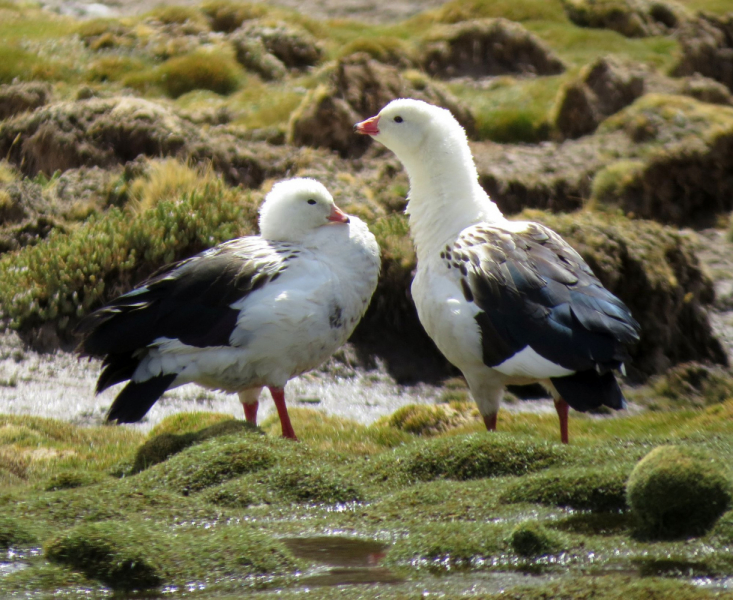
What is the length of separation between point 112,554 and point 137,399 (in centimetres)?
338

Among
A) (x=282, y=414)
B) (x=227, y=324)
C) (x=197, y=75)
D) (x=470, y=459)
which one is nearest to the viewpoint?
(x=470, y=459)

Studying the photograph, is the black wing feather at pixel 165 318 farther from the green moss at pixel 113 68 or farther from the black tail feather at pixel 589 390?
the green moss at pixel 113 68

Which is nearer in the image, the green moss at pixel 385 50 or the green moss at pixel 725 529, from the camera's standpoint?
the green moss at pixel 725 529

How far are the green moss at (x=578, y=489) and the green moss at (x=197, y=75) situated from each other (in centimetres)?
2000

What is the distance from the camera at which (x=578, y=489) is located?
21.0 ft

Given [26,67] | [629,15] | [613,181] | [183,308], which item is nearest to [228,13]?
[26,67]

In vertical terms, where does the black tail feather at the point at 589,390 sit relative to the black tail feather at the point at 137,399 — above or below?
above

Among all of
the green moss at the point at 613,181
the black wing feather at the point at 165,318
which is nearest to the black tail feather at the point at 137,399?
the black wing feather at the point at 165,318

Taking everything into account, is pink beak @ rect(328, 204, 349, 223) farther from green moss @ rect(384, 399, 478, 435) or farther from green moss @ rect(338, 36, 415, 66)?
green moss @ rect(338, 36, 415, 66)

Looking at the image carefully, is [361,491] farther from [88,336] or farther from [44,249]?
[44,249]

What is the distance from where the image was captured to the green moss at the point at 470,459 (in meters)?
7.23

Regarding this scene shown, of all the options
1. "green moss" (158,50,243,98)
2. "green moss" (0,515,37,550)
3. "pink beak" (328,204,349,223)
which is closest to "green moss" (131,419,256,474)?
"green moss" (0,515,37,550)

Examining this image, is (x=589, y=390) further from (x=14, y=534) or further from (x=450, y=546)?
(x=14, y=534)

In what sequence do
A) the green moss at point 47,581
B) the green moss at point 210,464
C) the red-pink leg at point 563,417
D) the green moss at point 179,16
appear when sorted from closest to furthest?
the green moss at point 47,581, the green moss at point 210,464, the red-pink leg at point 563,417, the green moss at point 179,16
